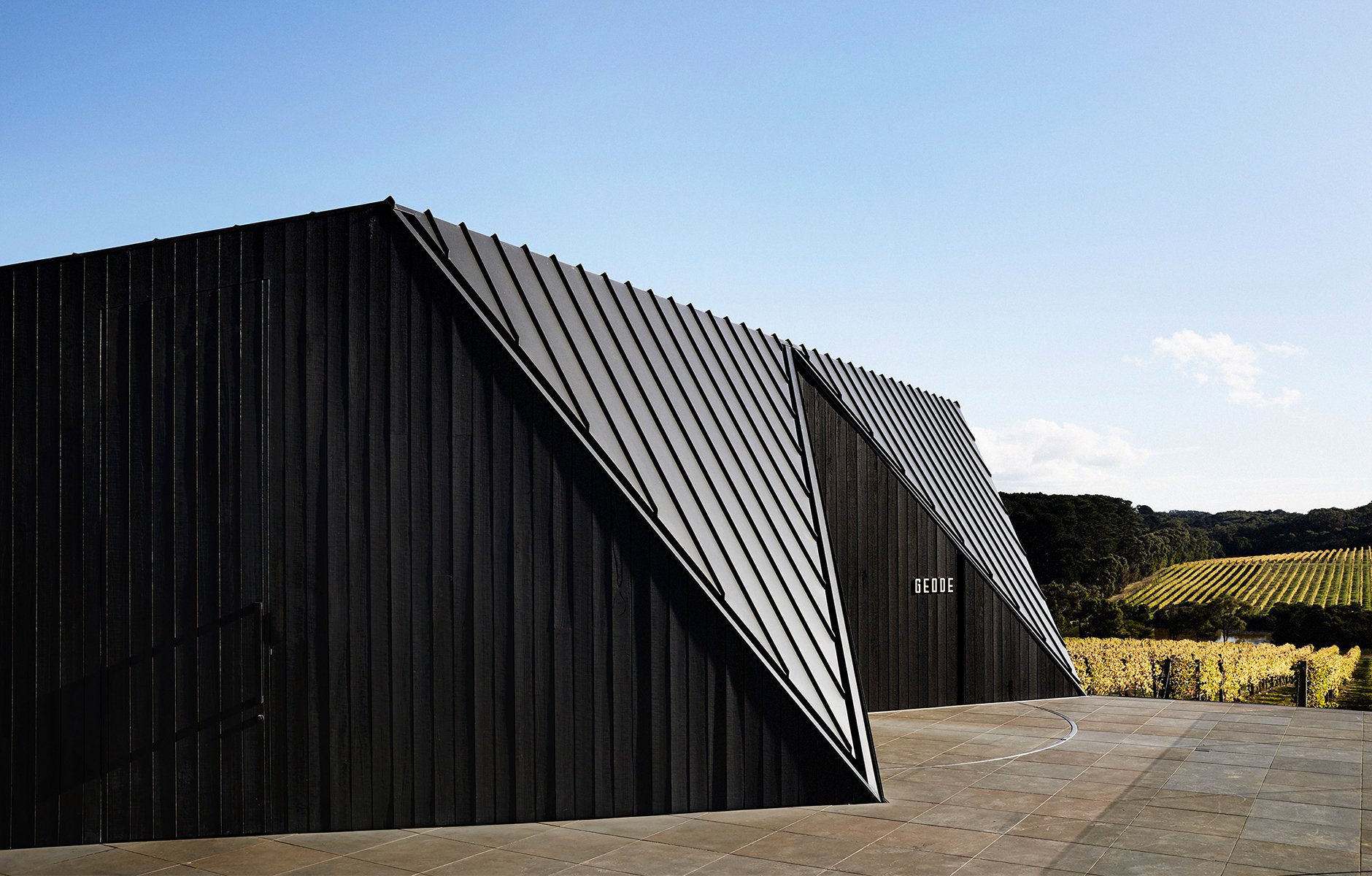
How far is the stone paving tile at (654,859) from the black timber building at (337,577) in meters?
A: 1.05

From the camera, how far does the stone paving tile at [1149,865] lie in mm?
6734

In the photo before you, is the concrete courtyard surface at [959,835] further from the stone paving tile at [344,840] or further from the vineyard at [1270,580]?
the vineyard at [1270,580]

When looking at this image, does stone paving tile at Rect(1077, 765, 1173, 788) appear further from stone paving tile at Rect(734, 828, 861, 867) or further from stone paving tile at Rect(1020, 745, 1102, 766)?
stone paving tile at Rect(734, 828, 861, 867)

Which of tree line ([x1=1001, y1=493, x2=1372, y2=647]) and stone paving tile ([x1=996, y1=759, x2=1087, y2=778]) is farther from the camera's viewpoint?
tree line ([x1=1001, y1=493, x2=1372, y2=647])

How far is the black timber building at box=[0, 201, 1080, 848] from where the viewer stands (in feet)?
26.7

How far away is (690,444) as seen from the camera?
10461 millimetres

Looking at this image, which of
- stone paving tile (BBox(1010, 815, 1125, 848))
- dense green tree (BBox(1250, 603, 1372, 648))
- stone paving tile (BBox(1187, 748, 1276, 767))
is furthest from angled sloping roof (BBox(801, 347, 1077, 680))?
dense green tree (BBox(1250, 603, 1372, 648))

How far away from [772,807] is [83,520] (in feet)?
20.0

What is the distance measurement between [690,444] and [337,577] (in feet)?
12.2

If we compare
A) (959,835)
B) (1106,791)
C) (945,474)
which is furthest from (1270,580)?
(959,835)

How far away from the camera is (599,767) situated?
8.41 metres

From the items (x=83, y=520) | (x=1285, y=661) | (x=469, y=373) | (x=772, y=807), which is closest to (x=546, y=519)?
(x=469, y=373)

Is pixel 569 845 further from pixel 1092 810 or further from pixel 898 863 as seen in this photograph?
pixel 1092 810

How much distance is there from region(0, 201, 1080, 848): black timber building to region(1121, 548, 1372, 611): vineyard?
5302 centimetres
